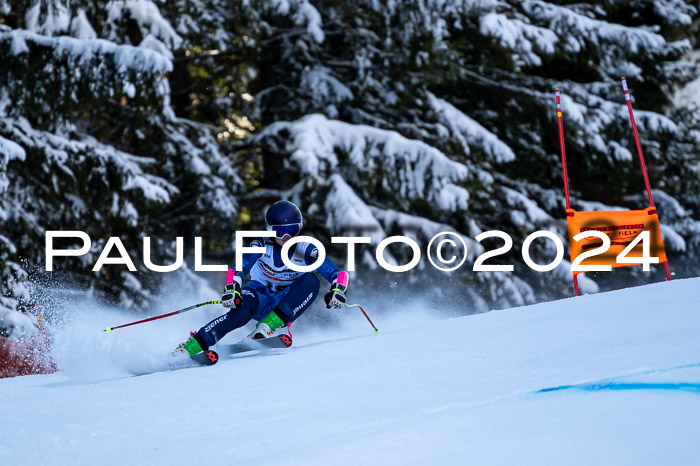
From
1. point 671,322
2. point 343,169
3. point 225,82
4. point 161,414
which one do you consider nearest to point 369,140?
point 343,169

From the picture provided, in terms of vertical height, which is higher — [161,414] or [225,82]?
[225,82]

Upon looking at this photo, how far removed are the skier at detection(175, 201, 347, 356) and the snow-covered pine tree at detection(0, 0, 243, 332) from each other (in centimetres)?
346

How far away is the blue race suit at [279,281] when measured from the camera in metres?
5.59

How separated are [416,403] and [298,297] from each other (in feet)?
8.10

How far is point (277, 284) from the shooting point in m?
5.73

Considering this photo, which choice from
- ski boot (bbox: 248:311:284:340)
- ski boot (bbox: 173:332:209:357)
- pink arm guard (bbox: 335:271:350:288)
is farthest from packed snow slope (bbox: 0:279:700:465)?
pink arm guard (bbox: 335:271:350:288)

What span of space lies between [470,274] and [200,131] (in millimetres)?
4354

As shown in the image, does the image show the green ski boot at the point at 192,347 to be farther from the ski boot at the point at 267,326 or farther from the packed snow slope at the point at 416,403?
the ski boot at the point at 267,326

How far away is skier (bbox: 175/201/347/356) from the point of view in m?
5.43

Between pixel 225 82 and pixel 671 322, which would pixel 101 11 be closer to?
pixel 225 82

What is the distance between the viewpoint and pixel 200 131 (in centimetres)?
1161

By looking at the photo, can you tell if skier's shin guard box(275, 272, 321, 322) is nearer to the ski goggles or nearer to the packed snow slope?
the ski goggles

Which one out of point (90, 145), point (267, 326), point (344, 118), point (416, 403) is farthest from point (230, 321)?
point (344, 118)

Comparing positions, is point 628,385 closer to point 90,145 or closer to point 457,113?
point 90,145
